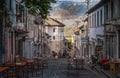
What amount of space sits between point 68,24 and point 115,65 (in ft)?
392

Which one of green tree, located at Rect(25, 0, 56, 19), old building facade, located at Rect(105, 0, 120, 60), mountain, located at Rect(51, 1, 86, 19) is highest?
mountain, located at Rect(51, 1, 86, 19)

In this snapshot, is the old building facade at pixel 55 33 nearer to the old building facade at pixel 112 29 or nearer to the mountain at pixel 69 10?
the mountain at pixel 69 10

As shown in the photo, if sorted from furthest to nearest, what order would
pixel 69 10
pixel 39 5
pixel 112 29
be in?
pixel 69 10 < pixel 39 5 < pixel 112 29

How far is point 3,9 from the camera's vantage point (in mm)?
30453

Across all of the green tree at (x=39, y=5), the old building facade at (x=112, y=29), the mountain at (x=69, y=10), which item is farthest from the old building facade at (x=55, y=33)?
the old building facade at (x=112, y=29)

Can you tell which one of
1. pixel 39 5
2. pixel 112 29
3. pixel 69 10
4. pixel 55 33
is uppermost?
pixel 69 10

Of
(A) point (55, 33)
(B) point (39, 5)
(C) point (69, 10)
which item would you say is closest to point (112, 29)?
(B) point (39, 5)

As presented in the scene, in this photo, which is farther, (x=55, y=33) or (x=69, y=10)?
(x=69, y=10)

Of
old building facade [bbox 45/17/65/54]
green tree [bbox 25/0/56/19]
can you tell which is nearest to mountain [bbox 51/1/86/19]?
old building facade [bbox 45/17/65/54]

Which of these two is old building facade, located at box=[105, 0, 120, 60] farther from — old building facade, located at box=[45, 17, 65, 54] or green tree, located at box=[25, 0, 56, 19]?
old building facade, located at box=[45, 17, 65, 54]

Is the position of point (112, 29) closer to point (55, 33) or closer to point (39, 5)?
point (39, 5)

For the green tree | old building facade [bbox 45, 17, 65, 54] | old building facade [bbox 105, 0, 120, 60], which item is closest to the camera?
old building facade [bbox 105, 0, 120, 60]

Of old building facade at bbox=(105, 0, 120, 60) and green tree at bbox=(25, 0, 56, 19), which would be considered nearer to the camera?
old building facade at bbox=(105, 0, 120, 60)

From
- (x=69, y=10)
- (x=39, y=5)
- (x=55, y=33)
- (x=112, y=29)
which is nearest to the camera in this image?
(x=112, y=29)
